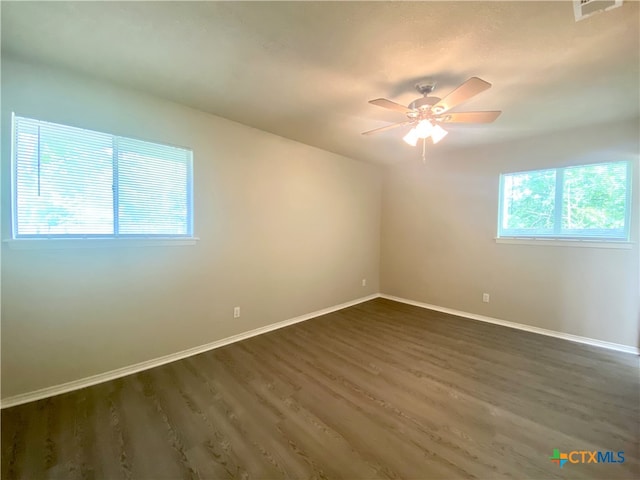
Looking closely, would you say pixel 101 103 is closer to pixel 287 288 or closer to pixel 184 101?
pixel 184 101

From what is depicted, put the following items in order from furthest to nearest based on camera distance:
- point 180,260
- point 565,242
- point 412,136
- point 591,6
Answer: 1. point 565,242
2. point 180,260
3. point 412,136
4. point 591,6

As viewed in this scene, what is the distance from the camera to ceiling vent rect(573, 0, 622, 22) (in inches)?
52.4

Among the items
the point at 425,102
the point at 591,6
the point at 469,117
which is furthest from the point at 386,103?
the point at 591,6

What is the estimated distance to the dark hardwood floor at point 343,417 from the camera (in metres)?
1.48

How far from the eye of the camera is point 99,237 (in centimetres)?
223

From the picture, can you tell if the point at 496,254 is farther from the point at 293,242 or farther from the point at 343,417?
the point at 343,417

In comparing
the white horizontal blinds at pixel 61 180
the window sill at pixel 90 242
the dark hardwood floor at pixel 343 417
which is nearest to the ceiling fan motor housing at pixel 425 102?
the dark hardwood floor at pixel 343 417

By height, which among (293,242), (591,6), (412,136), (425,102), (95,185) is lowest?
(293,242)

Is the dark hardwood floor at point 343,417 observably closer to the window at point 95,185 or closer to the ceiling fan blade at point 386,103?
the window at point 95,185

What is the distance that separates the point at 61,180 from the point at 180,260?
43.0 inches

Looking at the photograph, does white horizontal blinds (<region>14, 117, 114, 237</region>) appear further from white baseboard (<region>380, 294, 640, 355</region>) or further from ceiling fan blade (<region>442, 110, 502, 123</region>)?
white baseboard (<region>380, 294, 640, 355</region>)

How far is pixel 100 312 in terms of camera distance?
2248 millimetres

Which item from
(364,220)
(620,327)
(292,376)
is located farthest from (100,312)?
(620,327)

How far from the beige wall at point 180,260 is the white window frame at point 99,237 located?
0.15 feet
